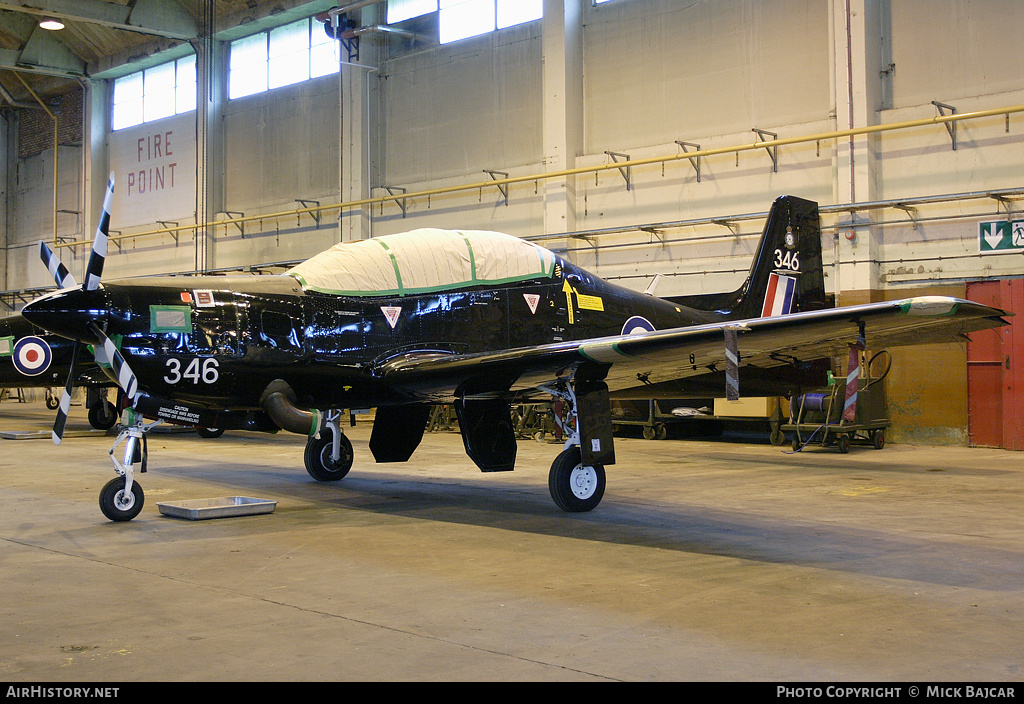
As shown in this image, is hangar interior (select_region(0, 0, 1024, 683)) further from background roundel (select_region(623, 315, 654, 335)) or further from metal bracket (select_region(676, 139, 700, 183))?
background roundel (select_region(623, 315, 654, 335))

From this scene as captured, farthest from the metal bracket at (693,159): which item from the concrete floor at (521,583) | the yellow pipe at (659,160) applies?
the concrete floor at (521,583)

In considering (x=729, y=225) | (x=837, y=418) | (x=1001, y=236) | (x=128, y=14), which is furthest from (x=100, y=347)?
(x=128, y=14)

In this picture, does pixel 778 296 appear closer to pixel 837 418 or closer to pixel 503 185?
pixel 837 418

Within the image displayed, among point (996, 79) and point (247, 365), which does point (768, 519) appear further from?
point (996, 79)

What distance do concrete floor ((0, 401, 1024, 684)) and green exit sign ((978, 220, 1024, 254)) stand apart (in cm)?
586

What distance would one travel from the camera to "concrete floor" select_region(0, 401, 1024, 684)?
357cm

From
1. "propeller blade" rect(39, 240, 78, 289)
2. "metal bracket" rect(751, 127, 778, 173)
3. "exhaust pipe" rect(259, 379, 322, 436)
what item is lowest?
"exhaust pipe" rect(259, 379, 322, 436)

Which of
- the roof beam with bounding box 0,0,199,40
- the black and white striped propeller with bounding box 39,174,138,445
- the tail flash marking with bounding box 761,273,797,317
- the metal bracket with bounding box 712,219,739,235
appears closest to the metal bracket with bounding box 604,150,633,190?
the metal bracket with bounding box 712,219,739,235

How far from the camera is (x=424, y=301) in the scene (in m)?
8.55

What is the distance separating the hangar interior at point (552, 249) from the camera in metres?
4.04

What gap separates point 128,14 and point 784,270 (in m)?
20.3

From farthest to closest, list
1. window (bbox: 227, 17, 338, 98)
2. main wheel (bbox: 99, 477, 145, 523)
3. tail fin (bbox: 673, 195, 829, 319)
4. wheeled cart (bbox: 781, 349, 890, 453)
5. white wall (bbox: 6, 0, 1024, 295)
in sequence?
window (bbox: 227, 17, 338, 98), white wall (bbox: 6, 0, 1024, 295), wheeled cart (bbox: 781, 349, 890, 453), tail fin (bbox: 673, 195, 829, 319), main wheel (bbox: 99, 477, 145, 523)

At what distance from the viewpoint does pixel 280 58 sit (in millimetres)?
24516

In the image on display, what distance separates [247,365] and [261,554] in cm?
231
